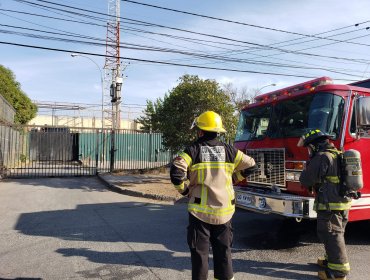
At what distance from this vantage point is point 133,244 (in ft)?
21.1

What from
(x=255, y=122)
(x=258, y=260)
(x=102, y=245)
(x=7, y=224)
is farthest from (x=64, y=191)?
(x=258, y=260)

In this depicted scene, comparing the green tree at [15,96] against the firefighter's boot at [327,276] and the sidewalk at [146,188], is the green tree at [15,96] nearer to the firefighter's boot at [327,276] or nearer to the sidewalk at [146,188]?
the sidewalk at [146,188]

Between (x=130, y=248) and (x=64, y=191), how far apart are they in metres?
7.73

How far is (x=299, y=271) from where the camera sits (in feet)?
16.9

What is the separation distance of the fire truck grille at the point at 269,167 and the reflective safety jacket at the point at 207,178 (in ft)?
7.73

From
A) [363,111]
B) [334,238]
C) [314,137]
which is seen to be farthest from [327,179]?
[363,111]

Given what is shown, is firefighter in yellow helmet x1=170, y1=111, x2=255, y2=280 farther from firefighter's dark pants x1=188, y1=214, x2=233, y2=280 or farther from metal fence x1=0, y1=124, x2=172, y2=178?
metal fence x1=0, y1=124, x2=172, y2=178

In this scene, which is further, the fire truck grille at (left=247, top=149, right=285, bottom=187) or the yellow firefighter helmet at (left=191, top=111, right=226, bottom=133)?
the fire truck grille at (left=247, top=149, right=285, bottom=187)

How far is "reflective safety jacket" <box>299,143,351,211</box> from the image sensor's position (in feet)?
15.8

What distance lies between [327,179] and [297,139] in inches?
51.8

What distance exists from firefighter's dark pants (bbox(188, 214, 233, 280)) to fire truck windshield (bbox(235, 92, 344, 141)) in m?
2.73

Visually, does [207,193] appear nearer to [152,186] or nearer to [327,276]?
[327,276]

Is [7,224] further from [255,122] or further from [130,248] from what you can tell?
[255,122]

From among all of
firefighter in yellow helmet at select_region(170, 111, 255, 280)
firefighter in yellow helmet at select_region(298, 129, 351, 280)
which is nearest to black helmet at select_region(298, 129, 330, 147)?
firefighter in yellow helmet at select_region(298, 129, 351, 280)
